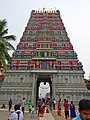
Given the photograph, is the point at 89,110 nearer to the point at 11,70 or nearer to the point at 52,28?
the point at 11,70

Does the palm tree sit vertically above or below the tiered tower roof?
below

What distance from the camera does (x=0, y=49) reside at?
17.0 metres

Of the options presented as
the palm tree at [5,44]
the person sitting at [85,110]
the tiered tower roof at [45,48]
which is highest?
the tiered tower roof at [45,48]

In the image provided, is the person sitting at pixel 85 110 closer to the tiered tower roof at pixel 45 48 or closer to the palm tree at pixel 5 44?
the palm tree at pixel 5 44

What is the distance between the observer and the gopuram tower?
33.8 m

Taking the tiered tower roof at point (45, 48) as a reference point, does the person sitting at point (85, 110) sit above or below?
below

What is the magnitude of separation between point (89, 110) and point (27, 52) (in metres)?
37.0

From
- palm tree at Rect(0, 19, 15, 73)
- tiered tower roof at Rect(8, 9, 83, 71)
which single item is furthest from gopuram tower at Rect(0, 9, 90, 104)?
palm tree at Rect(0, 19, 15, 73)

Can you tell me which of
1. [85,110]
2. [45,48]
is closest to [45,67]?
[45,48]

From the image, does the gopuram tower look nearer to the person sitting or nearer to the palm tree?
the palm tree

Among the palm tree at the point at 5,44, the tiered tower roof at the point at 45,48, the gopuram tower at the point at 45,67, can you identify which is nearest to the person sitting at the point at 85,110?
the palm tree at the point at 5,44

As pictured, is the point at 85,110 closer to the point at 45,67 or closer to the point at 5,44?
the point at 5,44

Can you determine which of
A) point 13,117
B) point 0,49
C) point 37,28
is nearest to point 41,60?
point 37,28

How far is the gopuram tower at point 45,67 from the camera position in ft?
111
